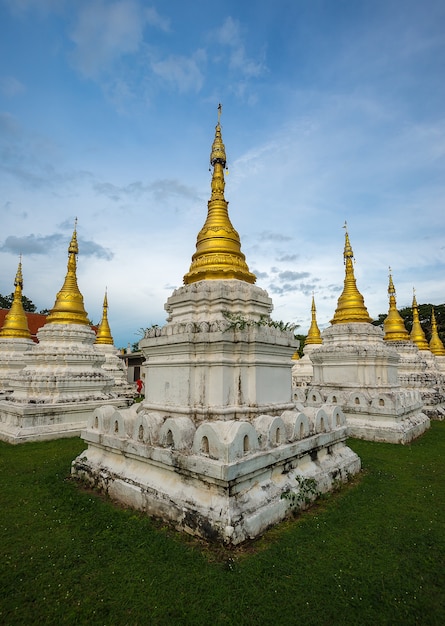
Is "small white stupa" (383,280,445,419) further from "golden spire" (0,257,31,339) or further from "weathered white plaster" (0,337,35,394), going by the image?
"golden spire" (0,257,31,339)

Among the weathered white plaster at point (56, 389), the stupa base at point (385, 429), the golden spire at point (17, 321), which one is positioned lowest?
the stupa base at point (385, 429)

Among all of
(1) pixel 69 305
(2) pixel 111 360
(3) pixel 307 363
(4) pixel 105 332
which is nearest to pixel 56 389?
(1) pixel 69 305

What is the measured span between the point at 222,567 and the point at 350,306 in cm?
1202

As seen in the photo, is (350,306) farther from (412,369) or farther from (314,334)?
(314,334)

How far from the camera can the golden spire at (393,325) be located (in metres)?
18.6

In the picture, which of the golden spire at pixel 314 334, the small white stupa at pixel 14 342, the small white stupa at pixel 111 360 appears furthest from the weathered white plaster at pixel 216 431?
the golden spire at pixel 314 334

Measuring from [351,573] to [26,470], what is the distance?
6.54 meters

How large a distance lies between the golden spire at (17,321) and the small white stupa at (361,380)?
13.9 metres

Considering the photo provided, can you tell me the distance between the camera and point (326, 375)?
1352 cm

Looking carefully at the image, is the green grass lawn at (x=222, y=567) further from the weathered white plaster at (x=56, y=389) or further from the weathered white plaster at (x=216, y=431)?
the weathered white plaster at (x=56, y=389)

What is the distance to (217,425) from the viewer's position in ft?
15.8

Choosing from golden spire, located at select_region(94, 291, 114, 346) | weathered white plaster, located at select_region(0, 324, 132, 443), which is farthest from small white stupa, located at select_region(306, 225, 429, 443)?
golden spire, located at select_region(94, 291, 114, 346)

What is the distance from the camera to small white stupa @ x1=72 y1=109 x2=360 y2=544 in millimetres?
4523

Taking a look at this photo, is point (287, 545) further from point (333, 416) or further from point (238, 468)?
point (333, 416)
